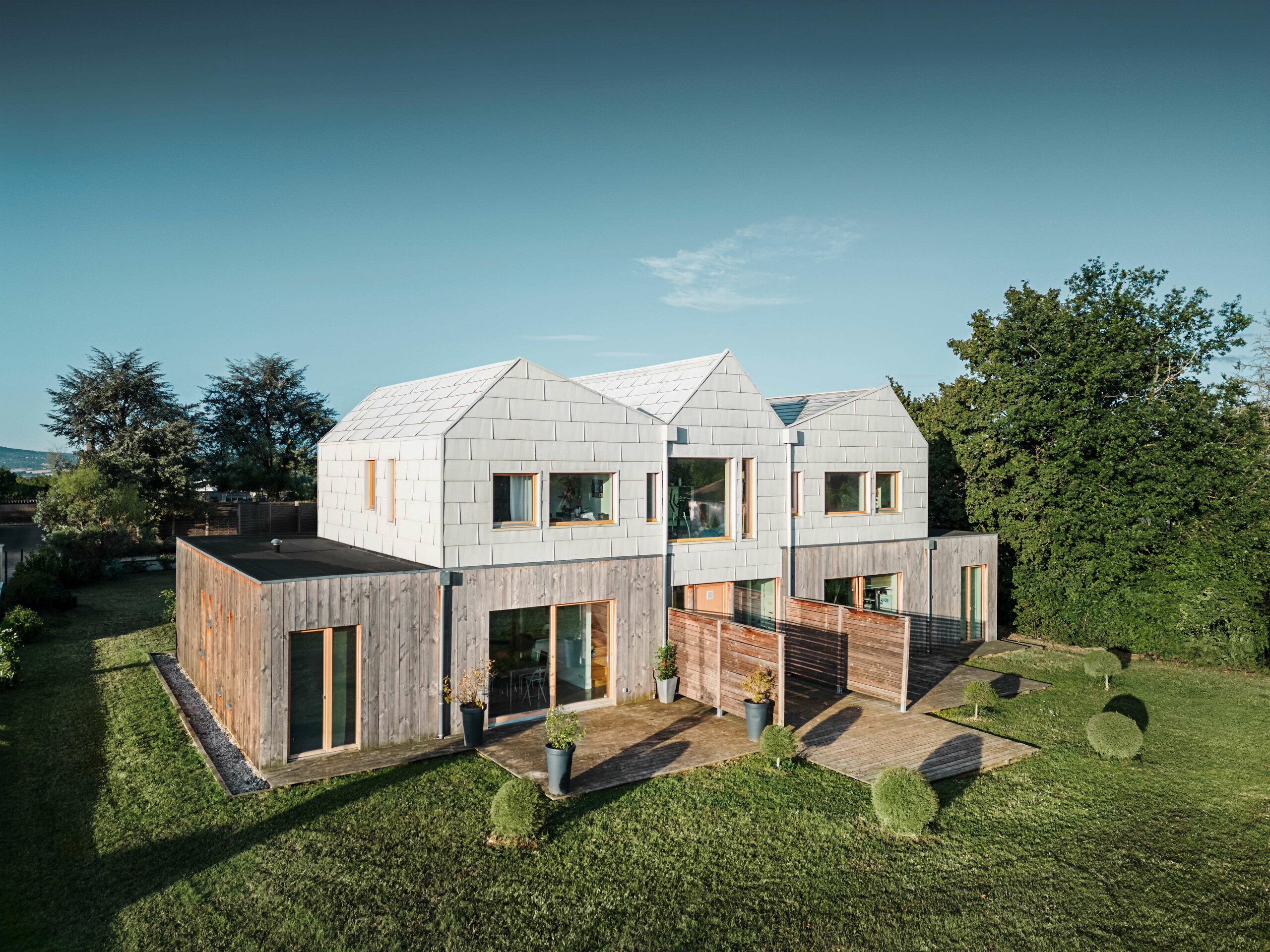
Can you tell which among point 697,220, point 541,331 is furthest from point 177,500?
point 697,220

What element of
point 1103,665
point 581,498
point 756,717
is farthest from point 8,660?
point 1103,665

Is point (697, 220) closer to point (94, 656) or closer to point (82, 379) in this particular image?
point (94, 656)

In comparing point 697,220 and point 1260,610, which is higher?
point 697,220

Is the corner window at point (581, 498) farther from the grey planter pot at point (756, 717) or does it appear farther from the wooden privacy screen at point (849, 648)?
the wooden privacy screen at point (849, 648)

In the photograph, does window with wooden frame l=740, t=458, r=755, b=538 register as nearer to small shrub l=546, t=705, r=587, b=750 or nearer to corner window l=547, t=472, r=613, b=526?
corner window l=547, t=472, r=613, b=526

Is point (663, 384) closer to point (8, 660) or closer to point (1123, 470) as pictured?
point (1123, 470)

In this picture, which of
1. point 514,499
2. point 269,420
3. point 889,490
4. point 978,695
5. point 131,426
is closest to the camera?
point 514,499

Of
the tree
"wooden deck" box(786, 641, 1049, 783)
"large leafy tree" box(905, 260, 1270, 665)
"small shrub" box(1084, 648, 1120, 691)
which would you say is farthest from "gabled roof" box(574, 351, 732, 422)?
the tree
